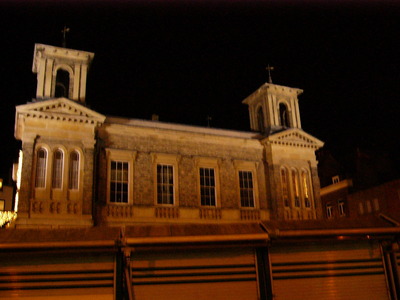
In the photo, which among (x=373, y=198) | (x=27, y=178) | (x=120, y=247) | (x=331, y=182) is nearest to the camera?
(x=120, y=247)

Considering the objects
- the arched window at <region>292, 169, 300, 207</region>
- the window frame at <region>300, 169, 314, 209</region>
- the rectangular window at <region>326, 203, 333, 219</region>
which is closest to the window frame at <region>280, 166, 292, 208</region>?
the arched window at <region>292, 169, 300, 207</region>

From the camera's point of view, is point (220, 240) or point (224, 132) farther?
point (224, 132)

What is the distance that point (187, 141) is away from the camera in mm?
23312

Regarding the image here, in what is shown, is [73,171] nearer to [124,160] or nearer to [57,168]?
[57,168]

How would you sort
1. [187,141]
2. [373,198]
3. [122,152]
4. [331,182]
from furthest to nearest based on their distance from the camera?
[331,182], [373,198], [187,141], [122,152]

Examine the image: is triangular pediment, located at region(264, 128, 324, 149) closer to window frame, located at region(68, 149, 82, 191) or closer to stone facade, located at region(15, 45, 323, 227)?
stone facade, located at region(15, 45, 323, 227)

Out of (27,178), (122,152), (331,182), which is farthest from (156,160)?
(331,182)

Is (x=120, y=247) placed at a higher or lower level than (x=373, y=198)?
lower

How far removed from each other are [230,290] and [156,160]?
13.6 metres

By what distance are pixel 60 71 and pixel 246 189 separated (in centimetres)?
1219

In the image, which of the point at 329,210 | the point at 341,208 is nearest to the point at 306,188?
the point at 341,208

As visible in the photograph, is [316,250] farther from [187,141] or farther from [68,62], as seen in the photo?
[68,62]

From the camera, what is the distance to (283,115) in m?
27.5

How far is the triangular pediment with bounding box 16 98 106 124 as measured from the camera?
19.5 m
